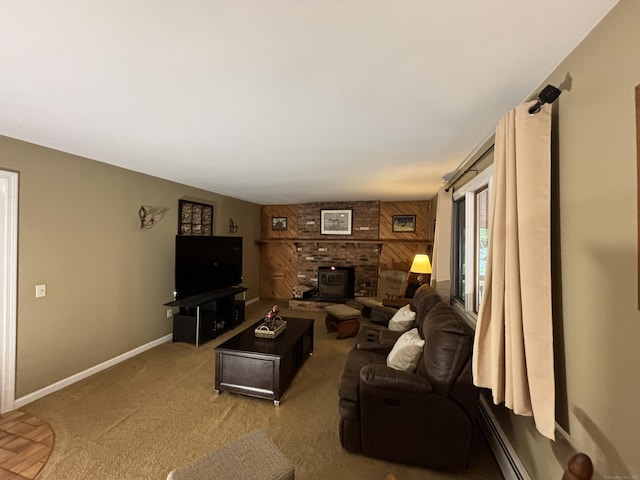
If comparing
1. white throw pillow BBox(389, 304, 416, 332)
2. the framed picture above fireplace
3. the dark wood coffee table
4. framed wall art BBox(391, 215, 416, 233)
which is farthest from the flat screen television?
framed wall art BBox(391, 215, 416, 233)

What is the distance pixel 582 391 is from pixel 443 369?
773mm

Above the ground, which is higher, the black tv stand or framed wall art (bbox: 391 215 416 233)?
framed wall art (bbox: 391 215 416 233)

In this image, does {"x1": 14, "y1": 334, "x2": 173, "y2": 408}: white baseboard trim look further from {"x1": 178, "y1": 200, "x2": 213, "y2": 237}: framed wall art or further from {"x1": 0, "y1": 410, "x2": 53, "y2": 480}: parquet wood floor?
{"x1": 178, "y1": 200, "x2": 213, "y2": 237}: framed wall art

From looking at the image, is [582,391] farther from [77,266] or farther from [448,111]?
[77,266]

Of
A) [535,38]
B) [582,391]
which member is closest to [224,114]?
[535,38]

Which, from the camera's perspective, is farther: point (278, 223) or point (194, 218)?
point (278, 223)

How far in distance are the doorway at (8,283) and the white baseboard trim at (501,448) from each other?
3926 millimetres

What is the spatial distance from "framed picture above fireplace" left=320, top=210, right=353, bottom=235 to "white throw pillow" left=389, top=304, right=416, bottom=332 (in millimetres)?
3234

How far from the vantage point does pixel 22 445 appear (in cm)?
201

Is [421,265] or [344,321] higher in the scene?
[421,265]

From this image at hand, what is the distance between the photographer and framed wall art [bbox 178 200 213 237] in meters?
4.41

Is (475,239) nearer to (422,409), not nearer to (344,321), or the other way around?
(422,409)

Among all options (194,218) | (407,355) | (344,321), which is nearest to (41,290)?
(194,218)

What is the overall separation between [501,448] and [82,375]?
3907 millimetres
